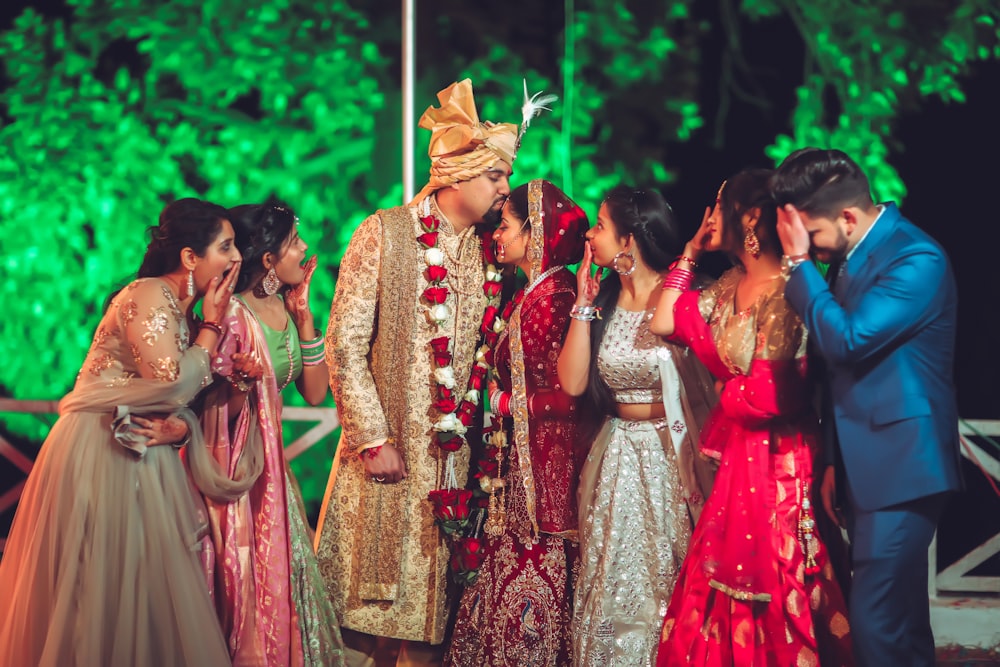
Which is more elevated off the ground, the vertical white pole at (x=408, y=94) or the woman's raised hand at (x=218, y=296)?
the vertical white pole at (x=408, y=94)

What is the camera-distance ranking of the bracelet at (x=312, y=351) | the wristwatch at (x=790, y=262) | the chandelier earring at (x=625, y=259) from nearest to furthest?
the wristwatch at (x=790, y=262) < the chandelier earring at (x=625, y=259) < the bracelet at (x=312, y=351)

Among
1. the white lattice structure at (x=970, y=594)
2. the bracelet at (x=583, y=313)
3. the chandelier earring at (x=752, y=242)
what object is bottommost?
the white lattice structure at (x=970, y=594)

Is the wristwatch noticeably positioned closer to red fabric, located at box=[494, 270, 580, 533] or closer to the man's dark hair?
the man's dark hair

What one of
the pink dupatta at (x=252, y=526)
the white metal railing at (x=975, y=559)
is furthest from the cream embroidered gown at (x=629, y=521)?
the white metal railing at (x=975, y=559)

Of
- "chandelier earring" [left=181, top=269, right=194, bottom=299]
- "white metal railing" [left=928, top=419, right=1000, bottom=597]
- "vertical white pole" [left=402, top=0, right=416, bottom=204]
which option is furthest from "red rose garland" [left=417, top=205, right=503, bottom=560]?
"white metal railing" [left=928, top=419, right=1000, bottom=597]

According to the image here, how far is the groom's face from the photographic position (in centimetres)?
281

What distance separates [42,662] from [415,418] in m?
1.32

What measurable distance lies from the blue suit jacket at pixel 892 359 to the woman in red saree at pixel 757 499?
16 centimetres

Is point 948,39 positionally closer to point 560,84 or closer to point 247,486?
point 560,84

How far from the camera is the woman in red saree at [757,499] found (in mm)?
2859

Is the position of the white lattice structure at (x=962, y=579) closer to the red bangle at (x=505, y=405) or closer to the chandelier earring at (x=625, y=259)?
the red bangle at (x=505, y=405)

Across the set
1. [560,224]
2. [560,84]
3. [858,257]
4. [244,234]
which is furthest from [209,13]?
[858,257]

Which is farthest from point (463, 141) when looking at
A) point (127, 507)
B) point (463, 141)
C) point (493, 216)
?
point (127, 507)

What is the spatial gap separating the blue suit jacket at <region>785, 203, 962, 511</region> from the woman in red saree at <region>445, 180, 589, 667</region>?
881 mm
